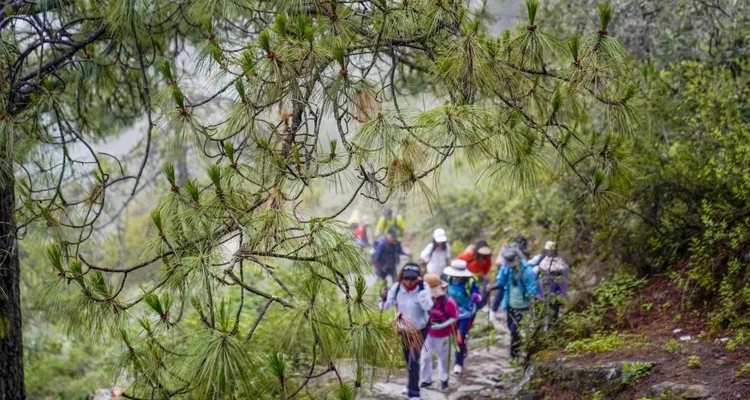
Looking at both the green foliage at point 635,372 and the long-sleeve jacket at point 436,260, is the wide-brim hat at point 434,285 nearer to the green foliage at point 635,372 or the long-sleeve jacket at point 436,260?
the green foliage at point 635,372

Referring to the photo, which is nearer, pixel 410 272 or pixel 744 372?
pixel 744 372

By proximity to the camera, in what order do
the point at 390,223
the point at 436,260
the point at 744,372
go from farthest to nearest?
the point at 390,223 < the point at 436,260 < the point at 744,372

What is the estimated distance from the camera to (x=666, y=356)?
5.97 metres

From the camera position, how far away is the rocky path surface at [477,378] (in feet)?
25.2

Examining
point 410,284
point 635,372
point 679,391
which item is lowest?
point 679,391

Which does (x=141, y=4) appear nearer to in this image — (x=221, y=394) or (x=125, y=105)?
(x=221, y=394)

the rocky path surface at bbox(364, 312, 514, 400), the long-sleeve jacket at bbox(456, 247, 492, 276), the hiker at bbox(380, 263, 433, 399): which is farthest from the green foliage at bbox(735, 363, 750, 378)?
the long-sleeve jacket at bbox(456, 247, 492, 276)

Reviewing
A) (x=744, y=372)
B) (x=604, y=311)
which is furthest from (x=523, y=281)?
(x=744, y=372)

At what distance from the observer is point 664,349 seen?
241 inches

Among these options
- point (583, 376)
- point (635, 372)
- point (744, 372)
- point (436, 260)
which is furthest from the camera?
point (436, 260)

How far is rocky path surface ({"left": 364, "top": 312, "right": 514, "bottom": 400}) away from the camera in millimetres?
7695

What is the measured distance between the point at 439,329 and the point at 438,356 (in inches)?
12.9

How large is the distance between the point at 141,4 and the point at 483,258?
6922 millimetres

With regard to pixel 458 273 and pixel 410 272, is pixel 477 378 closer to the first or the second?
pixel 458 273
